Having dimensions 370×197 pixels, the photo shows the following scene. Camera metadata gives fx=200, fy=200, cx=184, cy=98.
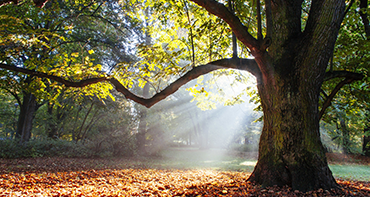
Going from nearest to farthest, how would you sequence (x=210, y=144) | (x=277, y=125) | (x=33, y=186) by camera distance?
(x=277, y=125)
(x=33, y=186)
(x=210, y=144)

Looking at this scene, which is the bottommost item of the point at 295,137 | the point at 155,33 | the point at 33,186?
the point at 33,186

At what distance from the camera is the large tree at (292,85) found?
3559 mm

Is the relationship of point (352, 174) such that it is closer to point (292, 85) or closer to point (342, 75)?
point (342, 75)

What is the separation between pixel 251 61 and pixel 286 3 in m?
1.38

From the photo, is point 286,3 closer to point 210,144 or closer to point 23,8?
point 23,8

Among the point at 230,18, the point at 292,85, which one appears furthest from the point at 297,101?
the point at 230,18

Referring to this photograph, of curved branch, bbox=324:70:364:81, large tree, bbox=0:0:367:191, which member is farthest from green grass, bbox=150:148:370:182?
large tree, bbox=0:0:367:191

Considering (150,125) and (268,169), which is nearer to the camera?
(268,169)

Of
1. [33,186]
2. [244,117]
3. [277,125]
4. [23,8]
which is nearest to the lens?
[277,125]

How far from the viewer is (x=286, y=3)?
422cm

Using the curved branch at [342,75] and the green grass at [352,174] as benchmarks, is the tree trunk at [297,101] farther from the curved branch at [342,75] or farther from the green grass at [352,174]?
the green grass at [352,174]

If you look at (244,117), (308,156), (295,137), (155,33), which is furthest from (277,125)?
(244,117)

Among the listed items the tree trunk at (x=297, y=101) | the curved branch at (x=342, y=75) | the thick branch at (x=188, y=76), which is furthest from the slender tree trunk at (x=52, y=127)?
the curved branch at (x=342, y=75)

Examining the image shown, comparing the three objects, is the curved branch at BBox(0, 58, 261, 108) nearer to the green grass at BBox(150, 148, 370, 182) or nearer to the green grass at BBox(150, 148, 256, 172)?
the green grass at BBox(150, 148, 370, 182)
